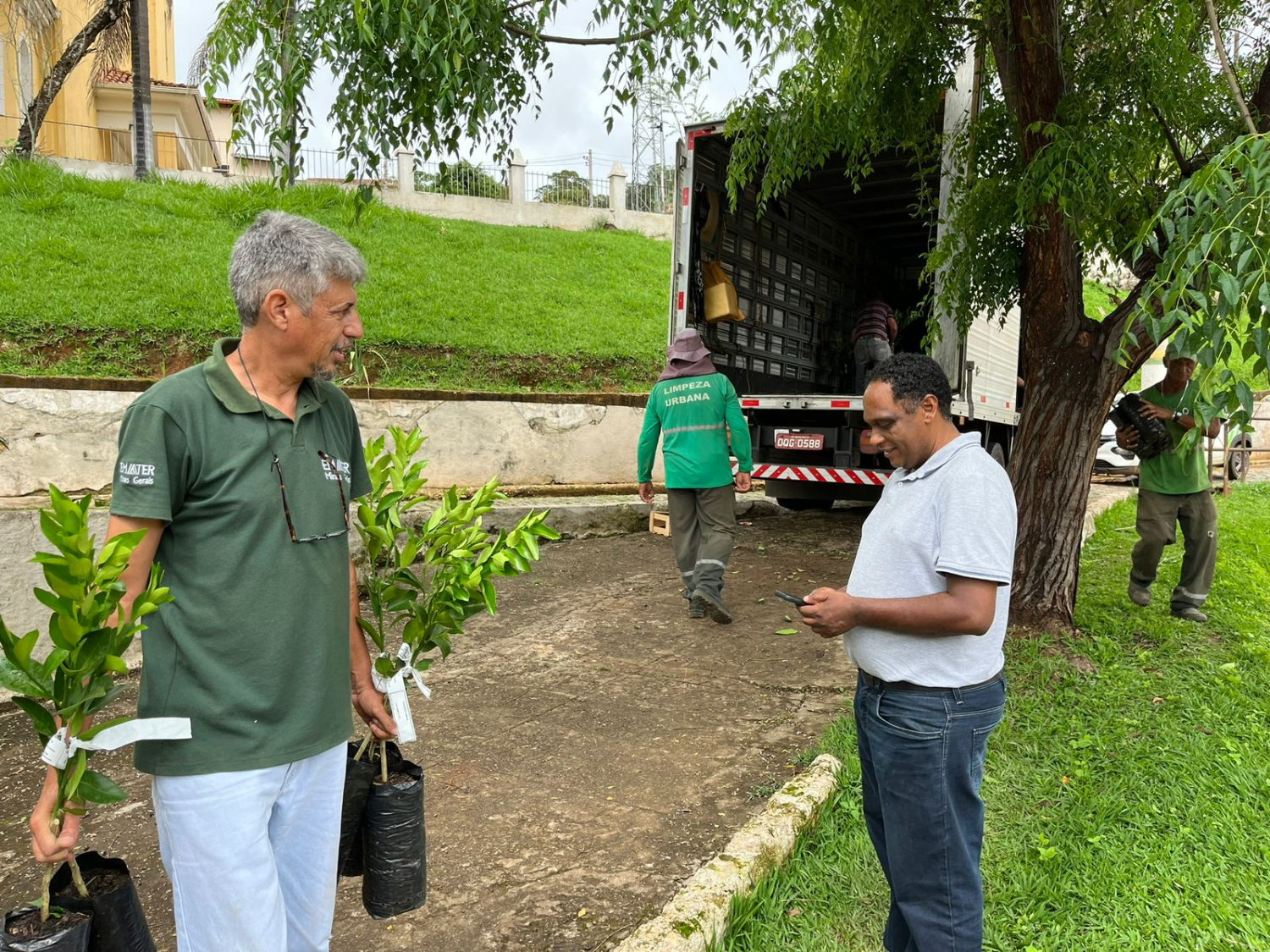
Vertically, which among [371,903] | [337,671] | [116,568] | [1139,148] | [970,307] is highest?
[1139,148]

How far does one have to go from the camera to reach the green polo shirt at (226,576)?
167 cm

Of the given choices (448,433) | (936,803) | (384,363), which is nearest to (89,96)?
(384,363)

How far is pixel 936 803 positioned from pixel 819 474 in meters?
6.28

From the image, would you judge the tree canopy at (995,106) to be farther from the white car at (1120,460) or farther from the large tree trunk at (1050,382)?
the white car at (1120,460)

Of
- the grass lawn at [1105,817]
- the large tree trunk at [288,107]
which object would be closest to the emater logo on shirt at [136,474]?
the grass lawn at [1105,817]

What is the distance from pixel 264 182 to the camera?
1398 centimetres

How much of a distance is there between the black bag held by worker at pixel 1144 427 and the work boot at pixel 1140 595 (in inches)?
33.3

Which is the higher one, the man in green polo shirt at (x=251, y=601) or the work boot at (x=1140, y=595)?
the man in green polo shirt at (x=251, y=601)

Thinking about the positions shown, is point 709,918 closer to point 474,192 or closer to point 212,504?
point 212,504

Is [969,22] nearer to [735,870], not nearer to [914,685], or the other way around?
[914,685]

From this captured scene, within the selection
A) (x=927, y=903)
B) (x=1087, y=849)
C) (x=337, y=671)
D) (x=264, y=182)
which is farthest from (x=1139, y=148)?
(x=264, y=182)

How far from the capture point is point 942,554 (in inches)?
75.3

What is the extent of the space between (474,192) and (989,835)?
18050mm

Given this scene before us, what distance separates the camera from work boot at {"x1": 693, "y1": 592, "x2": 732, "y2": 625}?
584 centimetres
